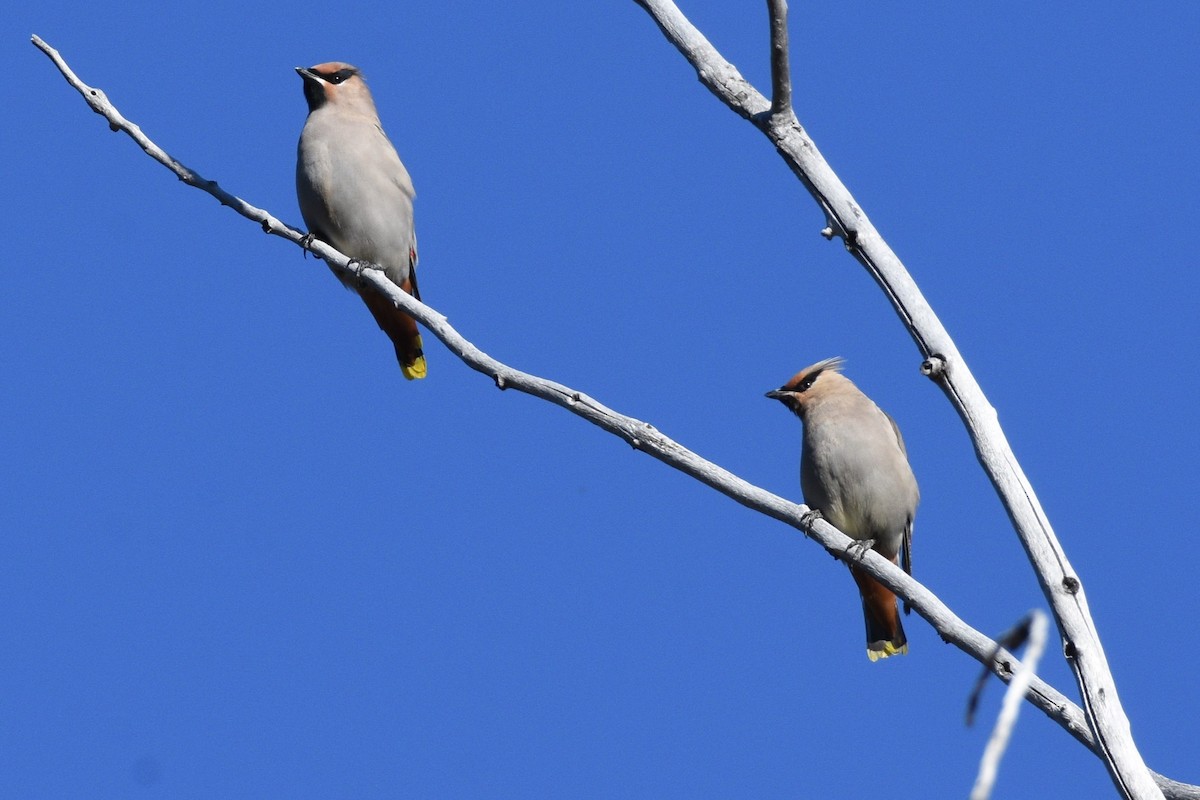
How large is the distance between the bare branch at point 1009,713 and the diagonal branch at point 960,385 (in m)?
1.63

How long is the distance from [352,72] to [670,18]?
3917 millimetres

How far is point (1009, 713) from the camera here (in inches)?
67.0

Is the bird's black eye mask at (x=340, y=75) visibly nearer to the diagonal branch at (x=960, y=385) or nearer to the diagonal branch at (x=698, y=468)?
the diagonal branch at (x=698, y=468)

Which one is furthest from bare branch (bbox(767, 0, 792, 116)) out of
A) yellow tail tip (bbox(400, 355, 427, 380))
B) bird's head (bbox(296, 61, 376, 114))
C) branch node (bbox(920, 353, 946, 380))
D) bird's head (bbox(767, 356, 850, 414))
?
bird's head (bbox(296, 61, 376, 114))

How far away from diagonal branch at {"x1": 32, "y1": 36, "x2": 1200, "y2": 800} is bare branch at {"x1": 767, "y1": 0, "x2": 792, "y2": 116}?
0.94 metres

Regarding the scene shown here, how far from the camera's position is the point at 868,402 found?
23.0ft

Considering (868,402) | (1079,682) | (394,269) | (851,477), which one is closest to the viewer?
(1079,682)

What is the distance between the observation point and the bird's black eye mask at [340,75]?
790cm

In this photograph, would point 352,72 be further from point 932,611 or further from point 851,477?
point 932,611

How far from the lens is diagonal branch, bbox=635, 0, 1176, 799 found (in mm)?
3328

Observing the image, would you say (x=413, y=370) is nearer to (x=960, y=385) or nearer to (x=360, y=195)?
(x=360, y=195)

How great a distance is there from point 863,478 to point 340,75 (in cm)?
350

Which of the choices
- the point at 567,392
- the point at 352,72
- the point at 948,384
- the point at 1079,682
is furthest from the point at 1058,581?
the point at 352,72

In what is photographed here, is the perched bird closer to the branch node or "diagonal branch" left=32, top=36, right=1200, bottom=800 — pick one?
"diagonal branch" left=32, top=36, right=1200, bottom=800
